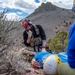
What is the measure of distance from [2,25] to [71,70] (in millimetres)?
2072

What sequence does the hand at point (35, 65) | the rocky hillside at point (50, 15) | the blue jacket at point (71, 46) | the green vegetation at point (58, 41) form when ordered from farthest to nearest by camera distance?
the rocky hillside at point (50, 15), the green vegetation at point (58, 41), the hand at point (35, 65), the blue jacket at point (71, 46)

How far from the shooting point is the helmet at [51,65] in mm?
5566

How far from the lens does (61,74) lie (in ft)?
16.5

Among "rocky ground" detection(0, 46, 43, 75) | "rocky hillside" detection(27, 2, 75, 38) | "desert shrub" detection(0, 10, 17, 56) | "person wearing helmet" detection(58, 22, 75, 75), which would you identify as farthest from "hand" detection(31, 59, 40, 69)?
"rocky hillside" detection(27, 2, 75, 38)

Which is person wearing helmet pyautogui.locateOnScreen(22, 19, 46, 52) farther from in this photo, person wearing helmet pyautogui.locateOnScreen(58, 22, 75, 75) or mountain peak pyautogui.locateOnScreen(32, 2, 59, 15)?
mountain peak pyautogui.locateOnScreen(32, 2, 59, 15)

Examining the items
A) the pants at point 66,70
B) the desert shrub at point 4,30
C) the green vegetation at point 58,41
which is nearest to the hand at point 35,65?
the desert shrub at point 4,30

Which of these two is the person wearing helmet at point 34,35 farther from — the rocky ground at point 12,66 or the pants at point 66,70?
the pants at point 66,70

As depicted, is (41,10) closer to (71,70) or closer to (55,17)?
(55,17)

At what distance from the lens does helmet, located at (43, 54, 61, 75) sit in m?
5.57

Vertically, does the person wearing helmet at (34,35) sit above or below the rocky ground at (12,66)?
above

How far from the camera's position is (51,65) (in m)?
5.64

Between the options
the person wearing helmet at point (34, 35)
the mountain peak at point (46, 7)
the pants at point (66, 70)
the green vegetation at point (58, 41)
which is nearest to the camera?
the pants at point (66, 70)

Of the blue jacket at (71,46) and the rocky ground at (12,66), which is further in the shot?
the rocky ground at (12,66)

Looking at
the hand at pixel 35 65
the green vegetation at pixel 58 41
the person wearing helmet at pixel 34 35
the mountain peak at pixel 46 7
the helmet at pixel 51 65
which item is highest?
the mountain peak at pixel 46 7
